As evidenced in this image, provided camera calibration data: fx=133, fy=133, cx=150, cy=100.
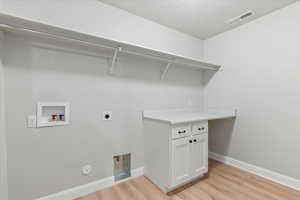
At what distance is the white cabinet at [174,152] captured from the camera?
1565mm

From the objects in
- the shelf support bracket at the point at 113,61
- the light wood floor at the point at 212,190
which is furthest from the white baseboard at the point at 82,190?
the shelf support bracket at the point at 113,61

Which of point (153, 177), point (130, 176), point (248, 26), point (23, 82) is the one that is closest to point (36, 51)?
point (23, 82)

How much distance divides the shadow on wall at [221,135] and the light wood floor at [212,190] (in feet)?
1.76

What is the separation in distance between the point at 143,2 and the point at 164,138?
1.72m

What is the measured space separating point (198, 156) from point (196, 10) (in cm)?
200

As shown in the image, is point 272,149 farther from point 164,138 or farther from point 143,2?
point 143,2

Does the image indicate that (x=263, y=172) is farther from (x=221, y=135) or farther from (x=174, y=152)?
(x=174, y=152)

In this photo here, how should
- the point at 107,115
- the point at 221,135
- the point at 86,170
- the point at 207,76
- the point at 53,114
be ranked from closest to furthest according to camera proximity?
1. the point at 53,114
2. the point at 86,170
3. the point at 107,115
4. the point at 221,135
5. the point at 207,76

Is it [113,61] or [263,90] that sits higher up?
[113,61]

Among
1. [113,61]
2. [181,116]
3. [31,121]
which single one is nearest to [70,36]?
[113,61]

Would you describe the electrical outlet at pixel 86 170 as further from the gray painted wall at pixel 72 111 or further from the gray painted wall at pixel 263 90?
the gray painted wall at pixel 263 90

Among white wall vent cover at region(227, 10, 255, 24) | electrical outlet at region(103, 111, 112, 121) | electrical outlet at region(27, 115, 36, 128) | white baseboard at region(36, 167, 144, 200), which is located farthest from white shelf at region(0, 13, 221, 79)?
white baseboard at region(36, 167, 144, 200)

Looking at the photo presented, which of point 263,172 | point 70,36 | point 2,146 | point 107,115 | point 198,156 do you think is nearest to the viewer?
point 2,146

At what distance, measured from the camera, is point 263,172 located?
192cm
